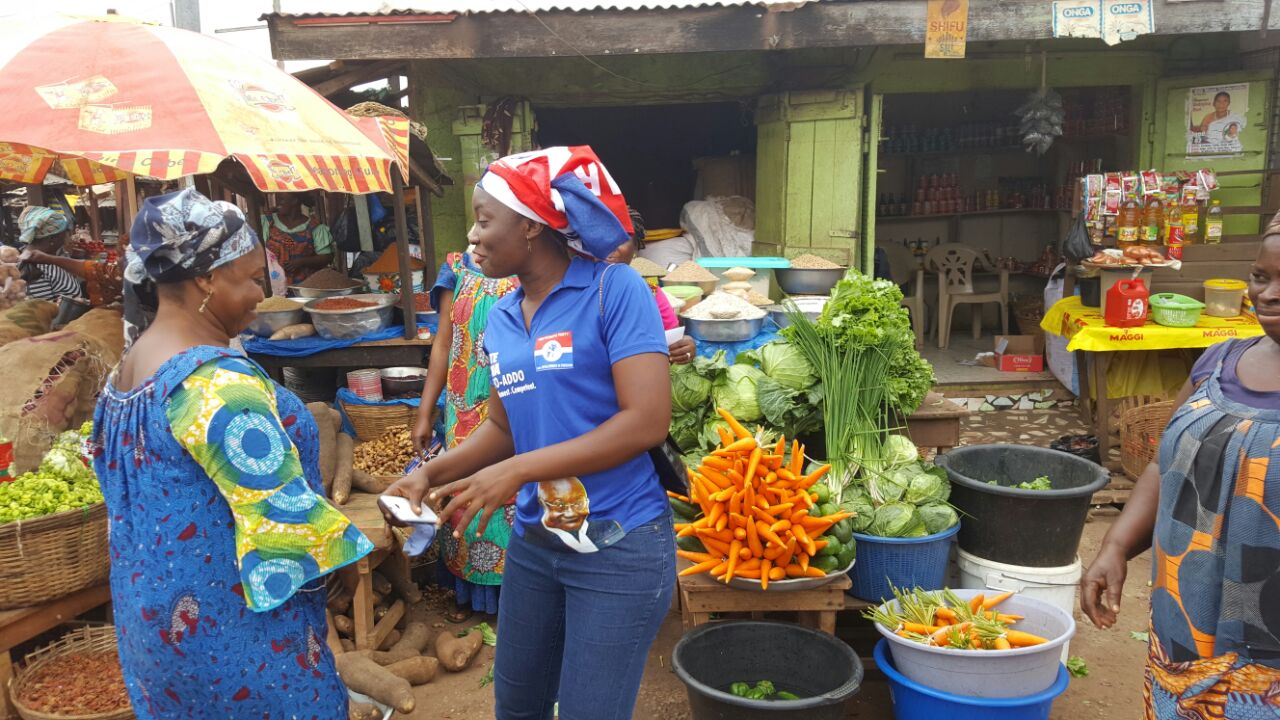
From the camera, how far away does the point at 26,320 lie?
15.5ft

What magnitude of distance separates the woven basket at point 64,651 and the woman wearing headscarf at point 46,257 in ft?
8.82

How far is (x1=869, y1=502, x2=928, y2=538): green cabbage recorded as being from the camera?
337cm

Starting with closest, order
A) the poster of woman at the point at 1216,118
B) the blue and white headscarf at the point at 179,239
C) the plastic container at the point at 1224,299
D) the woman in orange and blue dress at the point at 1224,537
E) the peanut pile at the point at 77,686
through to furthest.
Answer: the woman in orange and blue dress at the point at 1224,537
the blue and white headscarf at the point at 179,239
the peanut pile at the point at 77,686
the plastic container at the point at 1224,299
the poster of woman at the point at 1216,118

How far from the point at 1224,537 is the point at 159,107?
10.9 ft

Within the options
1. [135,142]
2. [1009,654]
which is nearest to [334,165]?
[135,142]

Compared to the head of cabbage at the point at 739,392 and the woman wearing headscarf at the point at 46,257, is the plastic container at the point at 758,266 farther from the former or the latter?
the woman wearing headscarf at the point at 46,257

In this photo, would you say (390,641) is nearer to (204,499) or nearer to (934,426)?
(204,499)

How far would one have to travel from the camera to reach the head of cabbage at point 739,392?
3.88 metres

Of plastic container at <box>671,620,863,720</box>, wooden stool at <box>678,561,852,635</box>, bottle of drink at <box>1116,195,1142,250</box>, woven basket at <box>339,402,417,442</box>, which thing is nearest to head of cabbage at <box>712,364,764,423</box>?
wooden stool at <box>678,561,852,635</box>

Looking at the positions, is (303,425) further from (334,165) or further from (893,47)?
(893,47)

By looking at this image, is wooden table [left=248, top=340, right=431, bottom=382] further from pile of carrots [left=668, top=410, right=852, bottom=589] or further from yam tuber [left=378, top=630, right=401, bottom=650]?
pile of carrots [left=668, top=410, right=852, bottom=589]

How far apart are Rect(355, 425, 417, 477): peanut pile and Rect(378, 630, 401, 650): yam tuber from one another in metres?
1.01

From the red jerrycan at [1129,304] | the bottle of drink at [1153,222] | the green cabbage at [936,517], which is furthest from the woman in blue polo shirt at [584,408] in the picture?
the bottle of drink at [1153,222]

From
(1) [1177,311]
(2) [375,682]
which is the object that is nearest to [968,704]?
(2) [375,682]
